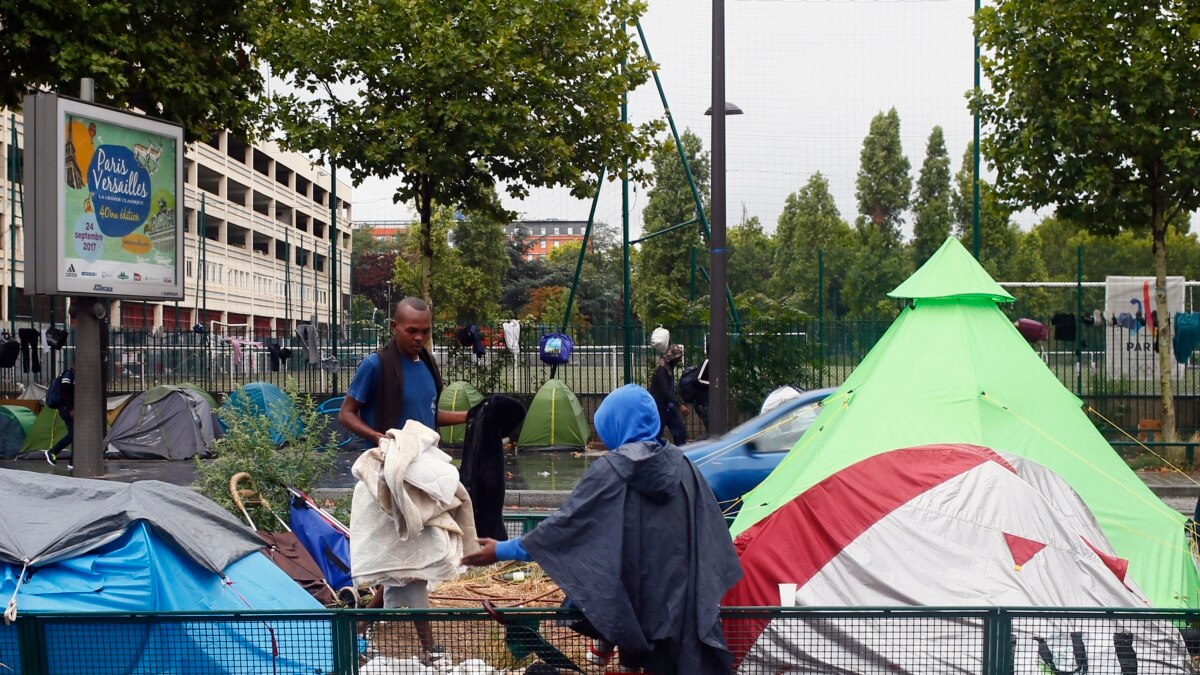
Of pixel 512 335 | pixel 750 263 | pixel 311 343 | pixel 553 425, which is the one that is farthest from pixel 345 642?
pixel 750 263

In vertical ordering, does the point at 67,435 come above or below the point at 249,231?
below

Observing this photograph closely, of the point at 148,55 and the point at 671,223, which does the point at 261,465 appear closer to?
the point at 148,55

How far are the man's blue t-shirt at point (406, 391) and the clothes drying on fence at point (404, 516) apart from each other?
53.4 inches

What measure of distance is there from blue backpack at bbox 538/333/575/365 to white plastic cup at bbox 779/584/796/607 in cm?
1248

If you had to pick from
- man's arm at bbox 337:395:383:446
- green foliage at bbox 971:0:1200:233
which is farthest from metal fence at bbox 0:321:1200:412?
man's arm at bbox 337:395:383:446

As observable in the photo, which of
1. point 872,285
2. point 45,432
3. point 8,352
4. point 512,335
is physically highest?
point 872,285

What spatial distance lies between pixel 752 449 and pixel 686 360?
7297 millimetres

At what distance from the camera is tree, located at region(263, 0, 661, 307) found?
15.2 m

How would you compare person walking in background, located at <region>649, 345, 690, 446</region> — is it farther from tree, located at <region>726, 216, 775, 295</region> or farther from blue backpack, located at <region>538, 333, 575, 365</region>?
tree, located at <region>726, 216, 775, 295</region>

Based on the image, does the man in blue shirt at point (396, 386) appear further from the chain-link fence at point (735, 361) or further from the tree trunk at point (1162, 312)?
the tree trunk at point (1162, 312)

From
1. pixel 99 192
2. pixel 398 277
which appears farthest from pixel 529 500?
pixel 398 277

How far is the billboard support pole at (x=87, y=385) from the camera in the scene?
11102mm

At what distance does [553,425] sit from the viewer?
57.7 ft

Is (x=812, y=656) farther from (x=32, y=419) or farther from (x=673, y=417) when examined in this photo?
(x=32, y=419)
